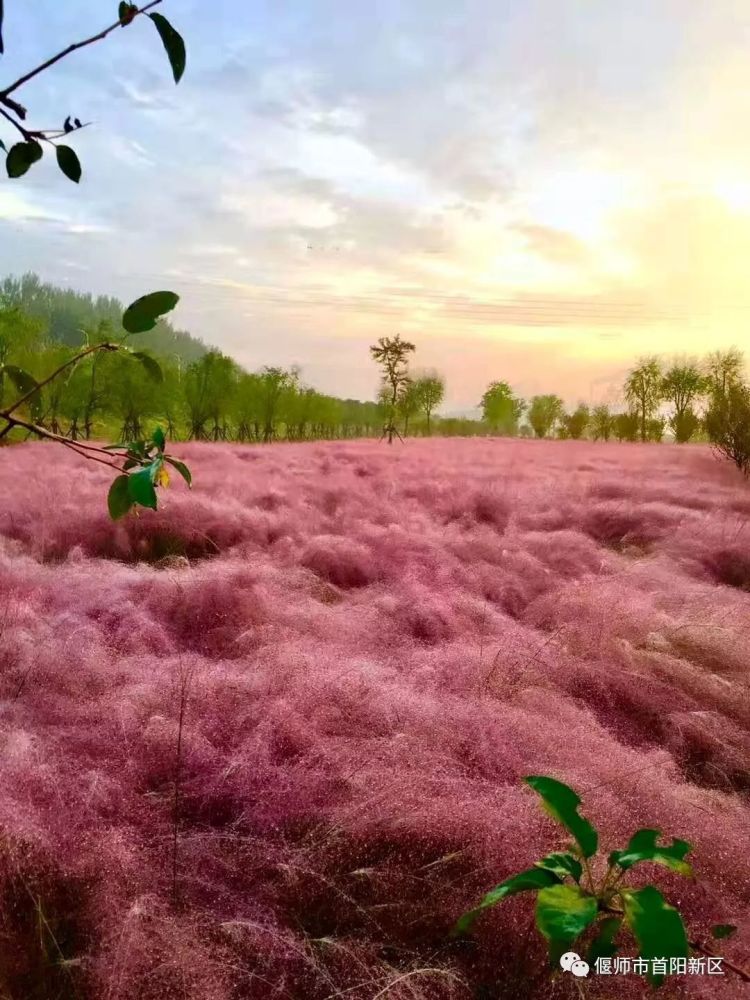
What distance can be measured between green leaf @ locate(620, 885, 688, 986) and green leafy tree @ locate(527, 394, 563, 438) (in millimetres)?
79048

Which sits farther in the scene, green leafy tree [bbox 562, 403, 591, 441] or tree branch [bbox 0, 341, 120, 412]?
green leafy tree [bbox 562, 403, 591, 441]

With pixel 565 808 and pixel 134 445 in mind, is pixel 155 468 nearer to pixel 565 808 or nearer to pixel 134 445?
pixel 134 445

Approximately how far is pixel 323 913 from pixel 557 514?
578cm

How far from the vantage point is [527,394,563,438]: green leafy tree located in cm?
7694

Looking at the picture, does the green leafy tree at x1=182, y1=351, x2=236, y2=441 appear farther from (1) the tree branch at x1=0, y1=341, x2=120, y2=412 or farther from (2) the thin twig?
(1) the tree branch at x1=0, y1=341, x2=120, y2=412

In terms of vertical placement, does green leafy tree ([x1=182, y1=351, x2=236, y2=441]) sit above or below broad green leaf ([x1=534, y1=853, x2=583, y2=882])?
above

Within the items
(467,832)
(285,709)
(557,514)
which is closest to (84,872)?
(285,709)

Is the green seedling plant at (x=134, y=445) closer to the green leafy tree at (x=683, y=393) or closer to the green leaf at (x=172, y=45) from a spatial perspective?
the green leaf at (x=172, y=45)

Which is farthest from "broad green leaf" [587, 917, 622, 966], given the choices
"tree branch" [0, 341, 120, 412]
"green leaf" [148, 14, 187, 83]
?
"green leaf" [148, 14, 187, 83]

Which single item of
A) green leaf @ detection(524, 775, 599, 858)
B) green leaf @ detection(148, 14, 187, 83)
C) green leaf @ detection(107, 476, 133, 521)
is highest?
green leaf @ detection(148, 14, 187, 83)

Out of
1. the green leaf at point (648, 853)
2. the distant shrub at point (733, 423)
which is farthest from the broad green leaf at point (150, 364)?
the distant shrub at point (733, 423)

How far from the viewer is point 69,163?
892 millimetres

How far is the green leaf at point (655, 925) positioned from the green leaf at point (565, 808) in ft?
0.21

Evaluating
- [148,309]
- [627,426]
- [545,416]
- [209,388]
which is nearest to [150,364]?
[148,309]
